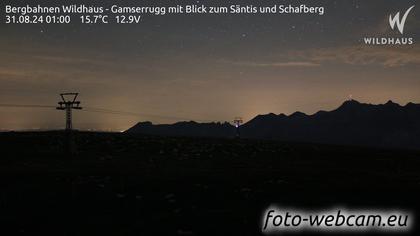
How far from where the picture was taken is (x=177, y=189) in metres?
29.8

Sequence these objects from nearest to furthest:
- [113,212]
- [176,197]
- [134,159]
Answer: [113,212]
[176,197]
[134,159]

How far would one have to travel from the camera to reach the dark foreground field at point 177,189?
22.4 m

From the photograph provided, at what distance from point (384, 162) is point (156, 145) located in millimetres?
26612

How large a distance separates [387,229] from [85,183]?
1896cm

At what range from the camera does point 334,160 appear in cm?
5162

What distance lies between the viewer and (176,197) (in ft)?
90.0

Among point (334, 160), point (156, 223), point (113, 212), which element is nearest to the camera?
point (156, 223)

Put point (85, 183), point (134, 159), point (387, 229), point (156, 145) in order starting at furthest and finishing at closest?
point (156, 145) → point (134, 159) → point (85, 183) → point (387, 229)

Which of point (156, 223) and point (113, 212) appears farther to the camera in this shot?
point (113, 212)

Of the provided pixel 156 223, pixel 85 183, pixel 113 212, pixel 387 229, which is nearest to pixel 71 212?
pixel 113 212

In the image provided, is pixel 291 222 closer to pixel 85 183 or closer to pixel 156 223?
pixel 156 223

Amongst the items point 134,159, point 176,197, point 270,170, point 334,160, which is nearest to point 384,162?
point 334,160

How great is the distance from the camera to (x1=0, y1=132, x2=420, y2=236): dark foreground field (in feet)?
73.5

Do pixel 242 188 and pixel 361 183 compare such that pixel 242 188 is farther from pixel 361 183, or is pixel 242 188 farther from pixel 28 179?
pixel 28 179
